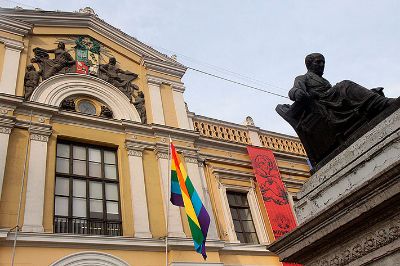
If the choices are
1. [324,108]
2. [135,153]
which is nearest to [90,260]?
[135,153]

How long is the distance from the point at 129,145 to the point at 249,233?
15.0 ft

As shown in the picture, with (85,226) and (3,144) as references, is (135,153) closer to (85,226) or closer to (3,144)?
(85,226)

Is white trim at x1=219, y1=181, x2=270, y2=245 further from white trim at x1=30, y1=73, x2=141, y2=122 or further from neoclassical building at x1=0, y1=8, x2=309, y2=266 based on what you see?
white trim at x1=30, y1=73, x2=141, y2=122

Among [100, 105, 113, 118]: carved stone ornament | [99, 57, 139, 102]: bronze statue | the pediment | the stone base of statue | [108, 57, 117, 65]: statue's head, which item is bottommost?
the stone base of statue

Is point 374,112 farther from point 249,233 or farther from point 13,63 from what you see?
point 13,63

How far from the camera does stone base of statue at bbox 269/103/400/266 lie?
9.46ft

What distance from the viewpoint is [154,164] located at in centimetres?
1109

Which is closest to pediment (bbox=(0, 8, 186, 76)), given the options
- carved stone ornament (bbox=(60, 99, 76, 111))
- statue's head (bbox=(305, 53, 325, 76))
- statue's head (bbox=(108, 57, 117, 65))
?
statue's head (bbox=(108, 57, 117, 65))

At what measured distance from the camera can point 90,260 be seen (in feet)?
27.8

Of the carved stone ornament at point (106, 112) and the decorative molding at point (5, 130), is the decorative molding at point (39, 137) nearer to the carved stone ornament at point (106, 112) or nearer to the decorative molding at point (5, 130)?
the decorative molding at point (5, 130)

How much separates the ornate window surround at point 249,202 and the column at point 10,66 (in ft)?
21.2

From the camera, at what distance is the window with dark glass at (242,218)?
38.2 feet

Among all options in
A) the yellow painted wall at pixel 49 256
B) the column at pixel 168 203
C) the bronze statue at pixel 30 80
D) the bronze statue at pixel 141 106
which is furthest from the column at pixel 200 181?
the bronze statue at pixel 30 80

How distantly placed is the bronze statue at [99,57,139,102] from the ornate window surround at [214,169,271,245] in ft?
12.7
